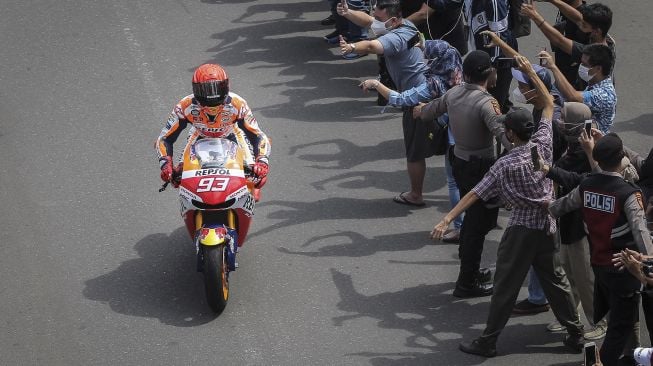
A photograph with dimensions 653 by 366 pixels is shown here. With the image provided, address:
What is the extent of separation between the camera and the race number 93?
9.02m

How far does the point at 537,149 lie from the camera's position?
26.0 feet

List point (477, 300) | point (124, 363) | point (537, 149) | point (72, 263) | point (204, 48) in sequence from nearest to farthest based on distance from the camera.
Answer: point (537, 149), point (124, 363), point (477, 300), point (72, 263), point (204, 48)

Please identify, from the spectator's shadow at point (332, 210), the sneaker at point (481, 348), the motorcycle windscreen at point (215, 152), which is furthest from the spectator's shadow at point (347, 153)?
the sneaker at point (481, 348)

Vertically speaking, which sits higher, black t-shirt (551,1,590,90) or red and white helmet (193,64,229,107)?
red and white helmet (193,64,229,107)

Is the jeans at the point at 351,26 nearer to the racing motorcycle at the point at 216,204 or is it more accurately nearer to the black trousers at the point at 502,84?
the black trousers at the point at 502,84

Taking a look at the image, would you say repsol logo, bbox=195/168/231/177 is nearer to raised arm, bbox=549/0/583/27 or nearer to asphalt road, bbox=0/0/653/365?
asphalt road, bbox=0/0/653/365

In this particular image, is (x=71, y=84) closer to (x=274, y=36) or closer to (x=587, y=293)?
(x=274, y=36)

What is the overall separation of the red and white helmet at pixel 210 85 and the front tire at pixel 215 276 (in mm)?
1270

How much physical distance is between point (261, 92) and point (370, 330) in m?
5.08

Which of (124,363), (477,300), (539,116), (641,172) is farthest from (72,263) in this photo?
(641,172)

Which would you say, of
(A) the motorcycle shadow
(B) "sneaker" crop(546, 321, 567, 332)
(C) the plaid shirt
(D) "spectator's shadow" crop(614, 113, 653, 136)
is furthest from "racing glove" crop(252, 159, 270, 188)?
(D) "spectator's shadow" crop(614, 113, 653, 136)

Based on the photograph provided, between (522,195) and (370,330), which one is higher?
(522,195)

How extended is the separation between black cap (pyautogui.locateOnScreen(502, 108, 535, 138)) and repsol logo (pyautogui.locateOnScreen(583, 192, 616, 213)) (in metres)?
0.69

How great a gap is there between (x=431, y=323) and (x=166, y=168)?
254 centimetres
